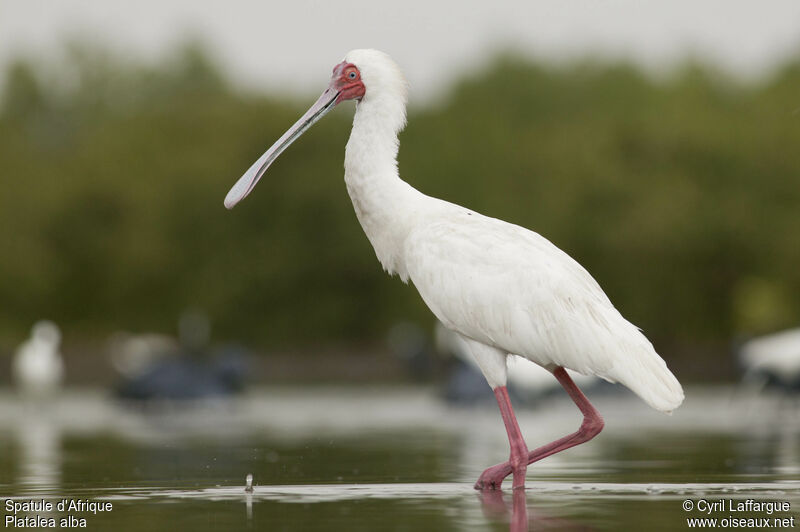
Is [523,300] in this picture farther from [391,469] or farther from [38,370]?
[38,370]

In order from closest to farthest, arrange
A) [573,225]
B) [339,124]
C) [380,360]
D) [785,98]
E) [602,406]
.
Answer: [602,406] < [380,360] < [573,225] < [339,124] < [785,98]

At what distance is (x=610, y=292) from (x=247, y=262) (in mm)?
14428

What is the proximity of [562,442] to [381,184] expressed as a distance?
7.90ft

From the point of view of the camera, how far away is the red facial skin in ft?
48.5

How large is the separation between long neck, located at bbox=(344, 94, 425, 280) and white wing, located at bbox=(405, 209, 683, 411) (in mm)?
280

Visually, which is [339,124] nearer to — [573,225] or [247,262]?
[247,262]

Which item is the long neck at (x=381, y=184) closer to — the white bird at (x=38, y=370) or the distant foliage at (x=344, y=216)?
the white bird at (x=38, y=370)

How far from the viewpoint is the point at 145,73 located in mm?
109938

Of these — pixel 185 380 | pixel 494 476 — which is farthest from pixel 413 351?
pixel 494 476

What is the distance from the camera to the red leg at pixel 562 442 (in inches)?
521

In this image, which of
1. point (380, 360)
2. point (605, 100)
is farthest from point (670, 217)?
point (605, 100)

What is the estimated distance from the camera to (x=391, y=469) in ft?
52.9

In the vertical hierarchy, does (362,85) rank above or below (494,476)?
above

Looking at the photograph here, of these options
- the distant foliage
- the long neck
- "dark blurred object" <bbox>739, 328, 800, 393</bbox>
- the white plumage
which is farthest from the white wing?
the distant foliage
